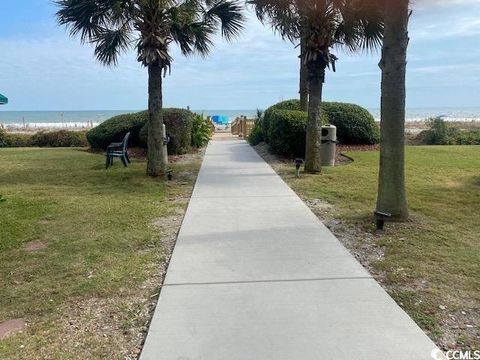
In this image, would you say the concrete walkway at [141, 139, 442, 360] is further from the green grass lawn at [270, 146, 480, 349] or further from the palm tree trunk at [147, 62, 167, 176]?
the palm tree trunk at [147, 62, 167, 176]

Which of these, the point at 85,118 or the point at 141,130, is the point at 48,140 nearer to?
the point at 141,130

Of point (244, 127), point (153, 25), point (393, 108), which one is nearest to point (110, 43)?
point (153, 25)

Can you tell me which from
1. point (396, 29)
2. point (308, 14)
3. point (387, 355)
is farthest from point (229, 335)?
point (308, 14)

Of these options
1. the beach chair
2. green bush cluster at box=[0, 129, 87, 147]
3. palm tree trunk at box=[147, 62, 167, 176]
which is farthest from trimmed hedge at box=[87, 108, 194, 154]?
green bush cluster at box=[0, 129, 87, 147]

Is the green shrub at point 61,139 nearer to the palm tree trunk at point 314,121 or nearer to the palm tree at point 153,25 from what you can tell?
the palm tree at point 153,25

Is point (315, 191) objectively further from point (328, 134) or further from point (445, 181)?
point (328, 134)

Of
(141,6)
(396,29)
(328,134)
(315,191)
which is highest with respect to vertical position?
(141,6)

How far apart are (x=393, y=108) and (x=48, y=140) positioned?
63.5ft

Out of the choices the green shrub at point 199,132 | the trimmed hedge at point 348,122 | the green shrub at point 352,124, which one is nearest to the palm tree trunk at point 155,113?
the trimmed hedge at point 348,122

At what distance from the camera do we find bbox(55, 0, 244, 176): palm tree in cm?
977

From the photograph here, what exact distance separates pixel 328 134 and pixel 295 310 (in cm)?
885

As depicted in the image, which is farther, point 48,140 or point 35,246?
point 48,140

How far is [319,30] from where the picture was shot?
10.6 meters

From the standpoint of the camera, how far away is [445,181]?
30.8ft
